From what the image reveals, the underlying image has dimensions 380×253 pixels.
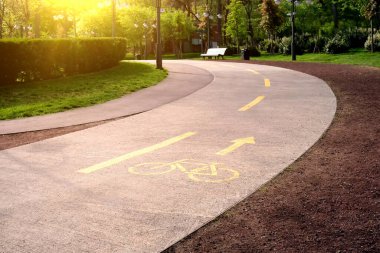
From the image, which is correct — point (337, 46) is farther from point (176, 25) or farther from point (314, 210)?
point (314, 210)

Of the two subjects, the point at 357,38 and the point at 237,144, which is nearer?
the point at 237,144

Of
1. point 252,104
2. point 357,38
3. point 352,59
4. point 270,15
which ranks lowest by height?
point 252,104

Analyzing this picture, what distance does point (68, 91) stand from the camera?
17859mm

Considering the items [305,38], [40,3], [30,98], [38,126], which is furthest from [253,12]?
[38,126]

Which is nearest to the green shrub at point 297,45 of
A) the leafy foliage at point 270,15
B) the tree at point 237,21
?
the leafy foliage at point 270,15

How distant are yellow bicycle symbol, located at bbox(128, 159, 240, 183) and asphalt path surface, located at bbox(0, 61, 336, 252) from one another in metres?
0.01

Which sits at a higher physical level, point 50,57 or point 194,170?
point 50,57

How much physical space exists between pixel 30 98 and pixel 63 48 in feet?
18.7

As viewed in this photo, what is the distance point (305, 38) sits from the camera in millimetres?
43844

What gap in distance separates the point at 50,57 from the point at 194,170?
1581cm

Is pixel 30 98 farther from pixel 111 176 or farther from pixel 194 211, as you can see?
pixel 194 211

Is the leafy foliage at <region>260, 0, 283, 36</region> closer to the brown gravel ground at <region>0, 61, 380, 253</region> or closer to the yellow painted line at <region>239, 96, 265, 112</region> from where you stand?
the yellow painted line at <region>239, 96, 265, 112</region>

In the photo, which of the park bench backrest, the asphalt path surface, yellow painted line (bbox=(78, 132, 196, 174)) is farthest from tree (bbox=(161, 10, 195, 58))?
yellow painted line (bbox=(78, 132, 196, 174))

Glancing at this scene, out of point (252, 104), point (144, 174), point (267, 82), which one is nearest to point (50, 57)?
point (267, 82)
